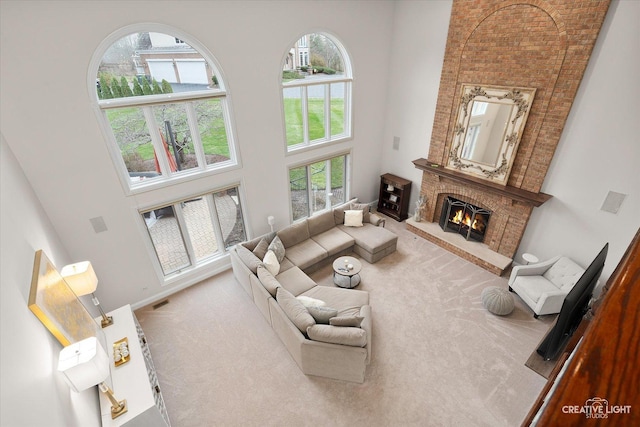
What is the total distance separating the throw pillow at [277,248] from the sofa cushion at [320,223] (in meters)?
0.93

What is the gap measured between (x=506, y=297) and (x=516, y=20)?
469 cm

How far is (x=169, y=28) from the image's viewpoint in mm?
4512

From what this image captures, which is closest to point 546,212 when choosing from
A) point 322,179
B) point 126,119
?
point 322,179

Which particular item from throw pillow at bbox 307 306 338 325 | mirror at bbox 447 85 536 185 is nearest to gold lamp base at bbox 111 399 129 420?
throw pillow at bbox 307 306 338 325

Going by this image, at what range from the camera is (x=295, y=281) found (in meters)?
5.48

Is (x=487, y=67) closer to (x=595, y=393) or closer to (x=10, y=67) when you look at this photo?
(x=595, y=393)

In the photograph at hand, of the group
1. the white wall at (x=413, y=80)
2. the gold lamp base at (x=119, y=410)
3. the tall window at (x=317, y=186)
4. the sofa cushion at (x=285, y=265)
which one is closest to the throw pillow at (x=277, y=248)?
the sofa cushion at (x=285, y=265)

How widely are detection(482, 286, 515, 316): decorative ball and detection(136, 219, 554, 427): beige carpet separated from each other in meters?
0.14

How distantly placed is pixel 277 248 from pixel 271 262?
1.52 ft

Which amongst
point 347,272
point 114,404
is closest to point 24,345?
point 114,404

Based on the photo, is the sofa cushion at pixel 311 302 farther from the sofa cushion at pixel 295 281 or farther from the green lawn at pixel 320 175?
the green lawn at pixel 320 175

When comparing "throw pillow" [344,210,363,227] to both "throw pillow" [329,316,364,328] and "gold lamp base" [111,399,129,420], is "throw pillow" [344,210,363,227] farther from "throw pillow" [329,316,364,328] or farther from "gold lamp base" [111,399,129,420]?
"gold lamp base" [111,399,129,420]

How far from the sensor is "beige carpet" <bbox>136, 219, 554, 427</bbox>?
3.96 meters

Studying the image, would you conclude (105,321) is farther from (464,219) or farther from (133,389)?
(464,219)
